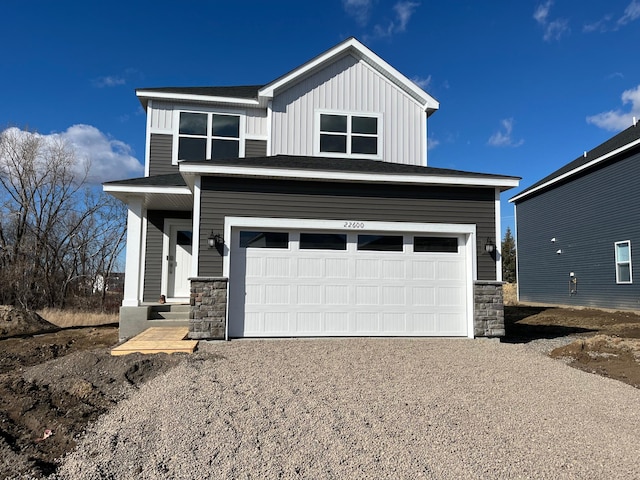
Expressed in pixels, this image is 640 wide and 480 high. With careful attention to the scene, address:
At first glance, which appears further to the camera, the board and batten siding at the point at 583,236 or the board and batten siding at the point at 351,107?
the board and batten siding at the point at 583,236

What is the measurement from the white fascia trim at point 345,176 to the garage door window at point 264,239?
1135mm

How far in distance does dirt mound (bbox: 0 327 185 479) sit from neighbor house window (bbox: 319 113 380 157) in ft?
23.5

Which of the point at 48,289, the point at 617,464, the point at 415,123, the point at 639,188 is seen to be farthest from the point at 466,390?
the point at 48,289

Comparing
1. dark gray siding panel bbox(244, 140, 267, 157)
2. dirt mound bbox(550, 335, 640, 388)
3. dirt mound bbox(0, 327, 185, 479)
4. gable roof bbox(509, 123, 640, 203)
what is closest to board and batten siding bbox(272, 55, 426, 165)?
dark gray siding panel bbox(244, 140, 267, 157)

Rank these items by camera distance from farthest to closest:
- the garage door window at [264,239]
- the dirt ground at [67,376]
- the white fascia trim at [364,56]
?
1. the white fascia trim at [364,56]
2. the garage door window at [264,239]
3. the dirt ground at [67,376]

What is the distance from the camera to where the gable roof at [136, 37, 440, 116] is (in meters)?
11.5

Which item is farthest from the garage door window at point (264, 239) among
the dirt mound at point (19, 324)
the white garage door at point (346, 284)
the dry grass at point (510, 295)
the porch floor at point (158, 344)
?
the dry grass at point (510, 295)

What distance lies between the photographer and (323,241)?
29.0 ft

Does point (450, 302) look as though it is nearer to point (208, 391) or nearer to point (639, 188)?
point (208, 391)

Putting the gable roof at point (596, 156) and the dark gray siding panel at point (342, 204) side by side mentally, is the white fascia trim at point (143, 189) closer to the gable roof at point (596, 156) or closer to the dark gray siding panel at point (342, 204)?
the dark gray siding panel at point (342, 204)

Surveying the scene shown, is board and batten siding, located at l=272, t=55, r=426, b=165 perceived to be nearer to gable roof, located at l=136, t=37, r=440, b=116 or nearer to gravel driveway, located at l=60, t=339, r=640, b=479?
gable roof, located at l=136, t=37, r=440, b=116

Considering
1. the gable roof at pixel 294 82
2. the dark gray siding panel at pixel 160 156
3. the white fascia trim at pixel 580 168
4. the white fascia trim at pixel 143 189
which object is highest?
the gable roof at pixel 294 82

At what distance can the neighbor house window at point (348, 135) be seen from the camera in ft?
38.6

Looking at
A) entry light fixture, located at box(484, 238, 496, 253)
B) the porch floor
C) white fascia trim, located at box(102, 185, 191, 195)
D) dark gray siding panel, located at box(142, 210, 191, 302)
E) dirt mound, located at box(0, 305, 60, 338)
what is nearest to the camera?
the porch floor
